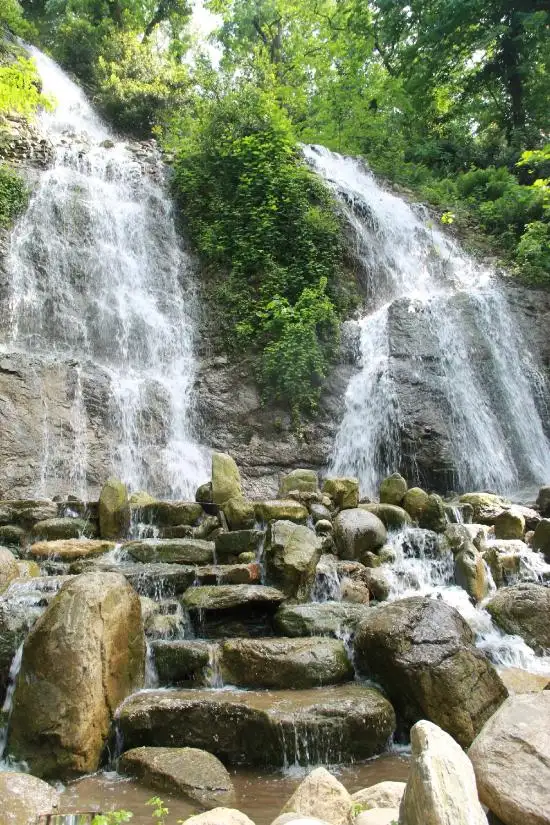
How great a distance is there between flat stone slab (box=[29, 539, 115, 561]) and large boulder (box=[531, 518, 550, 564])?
5.84m

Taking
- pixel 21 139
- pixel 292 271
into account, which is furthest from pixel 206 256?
pixel 21 139

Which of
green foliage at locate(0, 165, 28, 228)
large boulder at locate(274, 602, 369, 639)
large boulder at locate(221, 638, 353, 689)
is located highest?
green foliage at locate(0, 165, 28, 228)

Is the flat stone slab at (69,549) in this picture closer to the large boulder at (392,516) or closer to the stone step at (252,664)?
the stone step at (252,664)

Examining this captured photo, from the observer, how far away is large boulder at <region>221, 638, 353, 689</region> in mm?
5078

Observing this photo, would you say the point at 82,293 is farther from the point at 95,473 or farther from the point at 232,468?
the point at 232,468

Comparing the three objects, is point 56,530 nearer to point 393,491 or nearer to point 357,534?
point 357,534

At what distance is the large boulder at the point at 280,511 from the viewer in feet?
27.3

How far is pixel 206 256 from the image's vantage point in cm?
1691

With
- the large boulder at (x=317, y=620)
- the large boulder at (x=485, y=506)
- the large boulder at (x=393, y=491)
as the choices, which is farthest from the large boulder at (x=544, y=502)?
the large boulder at (x=317, y=620)

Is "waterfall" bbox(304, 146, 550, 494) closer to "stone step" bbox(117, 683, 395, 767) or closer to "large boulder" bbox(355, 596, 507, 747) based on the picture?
"large boulder" bbox(355, 596, 507, 747)

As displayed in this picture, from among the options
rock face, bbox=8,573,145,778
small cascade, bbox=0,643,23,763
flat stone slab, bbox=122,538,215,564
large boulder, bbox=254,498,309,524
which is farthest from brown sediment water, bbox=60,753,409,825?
large boulder, bbox=254,498,309,524

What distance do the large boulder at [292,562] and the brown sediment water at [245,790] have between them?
2416 mm

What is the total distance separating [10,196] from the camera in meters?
15.8

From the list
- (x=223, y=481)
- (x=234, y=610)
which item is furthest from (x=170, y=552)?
(x=223, y=481)
